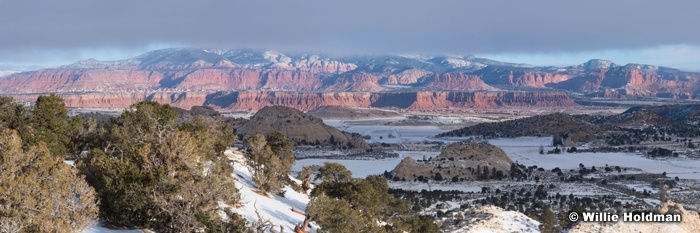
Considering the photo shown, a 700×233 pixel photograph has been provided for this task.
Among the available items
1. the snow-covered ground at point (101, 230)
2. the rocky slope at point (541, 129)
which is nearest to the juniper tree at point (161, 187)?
the snow-covered ground at point (101, 230)

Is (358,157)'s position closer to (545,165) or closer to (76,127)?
(545,165)

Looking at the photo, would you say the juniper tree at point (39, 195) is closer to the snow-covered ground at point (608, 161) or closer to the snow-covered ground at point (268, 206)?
the snow-covered ground at point (268, 206)

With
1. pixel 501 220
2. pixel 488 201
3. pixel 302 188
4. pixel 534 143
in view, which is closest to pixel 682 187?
pixel 488 201

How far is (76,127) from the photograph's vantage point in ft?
109

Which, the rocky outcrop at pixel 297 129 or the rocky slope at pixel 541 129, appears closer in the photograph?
the rocky outcrop at pixel 297 129

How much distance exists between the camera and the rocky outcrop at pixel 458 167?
69312 millimetres

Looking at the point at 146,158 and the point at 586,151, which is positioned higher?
the point at 146,158

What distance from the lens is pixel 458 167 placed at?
72.6 metres

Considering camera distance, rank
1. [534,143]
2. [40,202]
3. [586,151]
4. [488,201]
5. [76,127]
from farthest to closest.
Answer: [534,143] → [586,151] → [488,201] → [76,127] → [40,202]

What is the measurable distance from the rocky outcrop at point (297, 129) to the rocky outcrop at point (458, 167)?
3043 centimetres

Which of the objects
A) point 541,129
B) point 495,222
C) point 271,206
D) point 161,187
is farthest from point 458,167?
point 161,187

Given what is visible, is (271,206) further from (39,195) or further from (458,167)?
(458,167)

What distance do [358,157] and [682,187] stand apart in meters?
43.9

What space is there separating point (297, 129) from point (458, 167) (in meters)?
47.2
